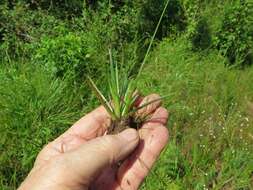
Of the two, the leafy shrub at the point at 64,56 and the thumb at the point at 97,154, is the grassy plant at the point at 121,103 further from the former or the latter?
the leafy shrub at the point at 64,56

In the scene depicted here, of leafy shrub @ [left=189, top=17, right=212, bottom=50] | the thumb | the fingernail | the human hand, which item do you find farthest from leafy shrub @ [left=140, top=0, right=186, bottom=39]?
the thumb

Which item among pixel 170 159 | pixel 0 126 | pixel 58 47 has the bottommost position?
pixel 170 159

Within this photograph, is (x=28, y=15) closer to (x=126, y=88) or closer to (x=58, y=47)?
(x=58, y=47)

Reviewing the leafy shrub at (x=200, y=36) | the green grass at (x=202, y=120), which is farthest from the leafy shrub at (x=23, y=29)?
the leafy shrub at (x=200, y=36)

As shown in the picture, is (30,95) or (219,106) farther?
(219,106)

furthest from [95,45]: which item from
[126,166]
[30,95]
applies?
[126,166]

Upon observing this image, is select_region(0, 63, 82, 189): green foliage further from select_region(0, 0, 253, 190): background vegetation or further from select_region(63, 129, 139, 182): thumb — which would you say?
select_region(63, 129, 139, 182): thumb

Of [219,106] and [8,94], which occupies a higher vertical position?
[8,94]
